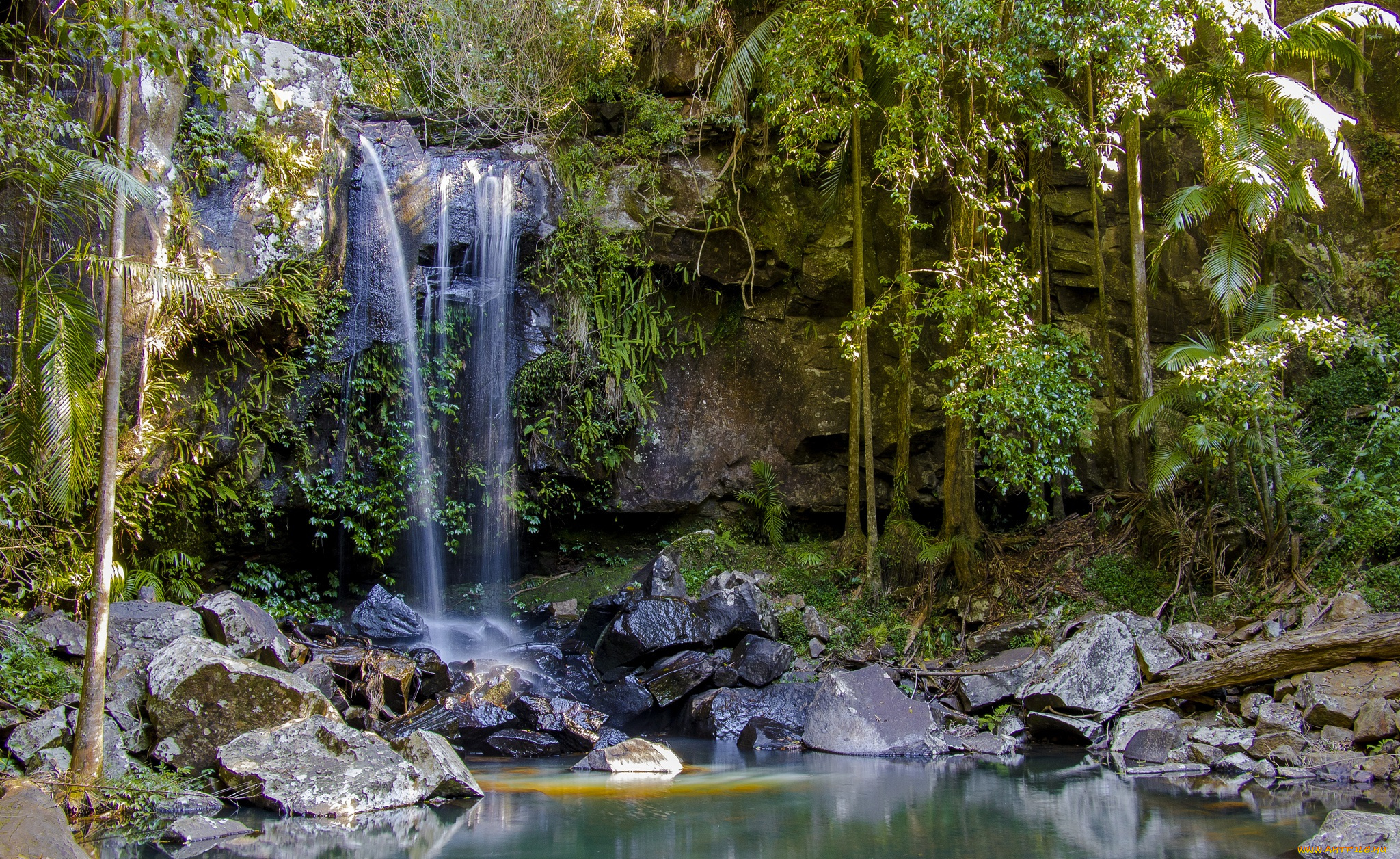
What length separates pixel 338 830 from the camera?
210 inches

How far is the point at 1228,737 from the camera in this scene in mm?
6953

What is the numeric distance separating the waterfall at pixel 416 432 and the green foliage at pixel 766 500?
453 cm

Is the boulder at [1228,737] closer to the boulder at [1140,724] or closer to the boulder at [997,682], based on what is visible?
the boulder at [1140,724]

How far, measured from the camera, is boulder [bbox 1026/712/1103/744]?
304 inches

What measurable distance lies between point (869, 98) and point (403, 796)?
352 inches

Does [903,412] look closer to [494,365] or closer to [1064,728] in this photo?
[1064,728]

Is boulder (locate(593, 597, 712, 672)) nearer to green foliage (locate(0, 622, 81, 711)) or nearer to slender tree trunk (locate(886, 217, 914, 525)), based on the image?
slender tree trunk (locate(886, 217, 914, 525))

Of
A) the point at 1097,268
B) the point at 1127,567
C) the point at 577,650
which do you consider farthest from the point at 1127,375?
the point at 577,650

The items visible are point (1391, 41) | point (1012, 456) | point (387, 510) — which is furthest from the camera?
point (1391, 41)

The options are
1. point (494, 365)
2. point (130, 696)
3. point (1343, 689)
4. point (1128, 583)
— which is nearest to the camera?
point (130, 696)

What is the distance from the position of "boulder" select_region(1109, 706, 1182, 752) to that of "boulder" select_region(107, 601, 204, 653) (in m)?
7.91

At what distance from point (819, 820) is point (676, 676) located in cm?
390

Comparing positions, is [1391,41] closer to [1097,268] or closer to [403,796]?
[1097,268]

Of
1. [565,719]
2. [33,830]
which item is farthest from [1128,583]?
[33,830]
